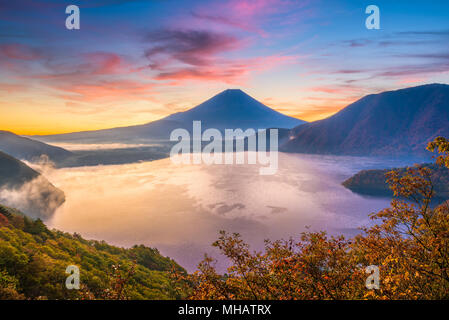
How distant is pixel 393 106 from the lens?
578 feet

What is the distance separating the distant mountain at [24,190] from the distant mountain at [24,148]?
94.0 m

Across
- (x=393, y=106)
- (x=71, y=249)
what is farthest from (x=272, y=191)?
(x=393, y=106)

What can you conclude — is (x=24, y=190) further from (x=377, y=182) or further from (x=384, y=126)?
(x=384, y=126)

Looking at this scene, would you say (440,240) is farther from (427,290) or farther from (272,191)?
(272,191)

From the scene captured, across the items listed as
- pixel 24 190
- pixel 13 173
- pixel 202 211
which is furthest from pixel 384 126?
pixel 13 173

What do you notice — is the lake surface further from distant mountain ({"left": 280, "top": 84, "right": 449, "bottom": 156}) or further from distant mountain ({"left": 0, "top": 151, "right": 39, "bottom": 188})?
distant mountain ({"left": 280, "top": 84, "right": 449, "bottom": 156})

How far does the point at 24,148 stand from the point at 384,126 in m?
231

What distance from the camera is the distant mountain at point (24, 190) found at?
46.1 metres

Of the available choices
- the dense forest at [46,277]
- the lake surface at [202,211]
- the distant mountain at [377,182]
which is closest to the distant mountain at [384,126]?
the lake surface at [202,211]

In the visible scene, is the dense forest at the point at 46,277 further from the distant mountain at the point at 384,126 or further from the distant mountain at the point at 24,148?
the distant mountain at the point at 384,126

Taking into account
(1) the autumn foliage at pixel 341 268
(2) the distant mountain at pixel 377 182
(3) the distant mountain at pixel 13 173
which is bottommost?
(2) the distant mountain at pixel 377 182
